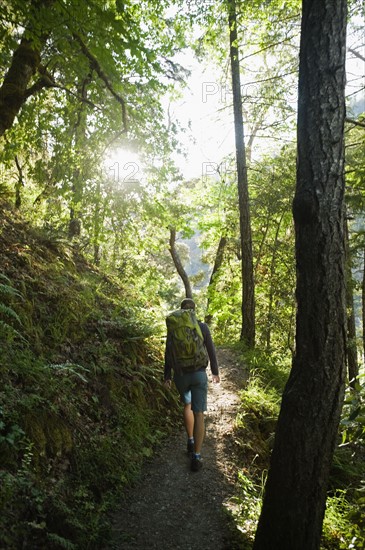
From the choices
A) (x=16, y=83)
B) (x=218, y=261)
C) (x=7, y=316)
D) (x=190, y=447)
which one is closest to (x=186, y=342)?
(x=190, y=447)

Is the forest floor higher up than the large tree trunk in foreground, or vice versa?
the large tree trunk in foreground

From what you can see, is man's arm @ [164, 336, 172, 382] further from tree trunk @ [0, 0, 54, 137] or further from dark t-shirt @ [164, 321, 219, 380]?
tree trunk @ [0, 0, 54, 137]

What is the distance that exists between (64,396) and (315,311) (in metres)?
3.50

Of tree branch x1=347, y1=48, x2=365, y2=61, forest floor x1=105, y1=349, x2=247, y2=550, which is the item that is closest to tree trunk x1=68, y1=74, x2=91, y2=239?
forest floor x1=105, y1=349, x2=247, y2=550

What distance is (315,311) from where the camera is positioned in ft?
11.3

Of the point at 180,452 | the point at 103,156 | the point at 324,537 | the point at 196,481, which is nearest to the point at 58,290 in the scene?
the point at 103,156

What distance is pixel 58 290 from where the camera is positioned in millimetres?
7301

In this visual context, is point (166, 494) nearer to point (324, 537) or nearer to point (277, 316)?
point (324, 537)

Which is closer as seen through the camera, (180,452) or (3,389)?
(3,389)

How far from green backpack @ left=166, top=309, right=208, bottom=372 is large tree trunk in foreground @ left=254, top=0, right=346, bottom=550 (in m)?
2.12

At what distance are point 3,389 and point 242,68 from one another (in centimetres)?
1115

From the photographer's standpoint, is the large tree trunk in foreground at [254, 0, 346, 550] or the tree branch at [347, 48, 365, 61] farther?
the tree branch at [347, 48, 365, 61]

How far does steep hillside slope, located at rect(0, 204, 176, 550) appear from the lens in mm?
3557

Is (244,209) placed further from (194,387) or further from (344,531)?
(344,531)
